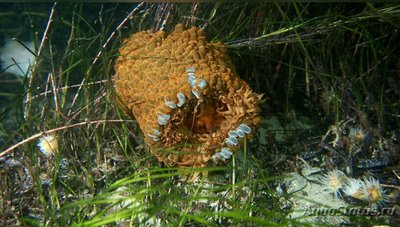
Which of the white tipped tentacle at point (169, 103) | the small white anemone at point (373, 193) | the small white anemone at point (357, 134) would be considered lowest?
the small white anemone at point (373, 193)

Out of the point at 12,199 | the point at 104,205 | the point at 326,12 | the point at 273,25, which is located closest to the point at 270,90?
the point at 273,25

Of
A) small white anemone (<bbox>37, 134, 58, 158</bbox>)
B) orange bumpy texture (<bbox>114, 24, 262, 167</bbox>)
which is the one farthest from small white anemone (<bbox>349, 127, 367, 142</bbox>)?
small white anemone (<bbox>37, 134, 58, 158</bbox>)

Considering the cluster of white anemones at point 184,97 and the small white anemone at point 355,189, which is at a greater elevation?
the cluster of white anemones at point 184,97

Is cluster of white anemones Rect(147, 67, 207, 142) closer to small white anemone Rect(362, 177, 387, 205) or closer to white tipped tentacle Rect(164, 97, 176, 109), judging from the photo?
white tipped tentacle Rect(164, 97, 176, 109)

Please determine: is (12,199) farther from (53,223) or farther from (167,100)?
(167,100)

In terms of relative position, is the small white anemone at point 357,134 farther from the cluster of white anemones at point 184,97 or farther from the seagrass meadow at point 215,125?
the cluster of white anemones at point 184,97

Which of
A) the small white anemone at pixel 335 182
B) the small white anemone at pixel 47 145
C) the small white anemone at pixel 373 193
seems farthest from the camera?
the small white anemone at pixel 47 145

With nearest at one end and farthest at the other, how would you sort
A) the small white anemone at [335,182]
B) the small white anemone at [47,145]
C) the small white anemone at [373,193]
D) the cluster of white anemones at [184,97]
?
the cluster of white anemones at [184,97] < the small white anemone at [373,193] < the small white anemone at [335,182] < the small white anemone at [47,145]

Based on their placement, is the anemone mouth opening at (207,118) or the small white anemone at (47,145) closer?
the anemone mouth opening at (207,118)

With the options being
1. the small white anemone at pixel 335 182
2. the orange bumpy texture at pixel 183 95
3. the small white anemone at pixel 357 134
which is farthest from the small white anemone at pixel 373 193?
the orange bumpy texture at pixel 183 95
